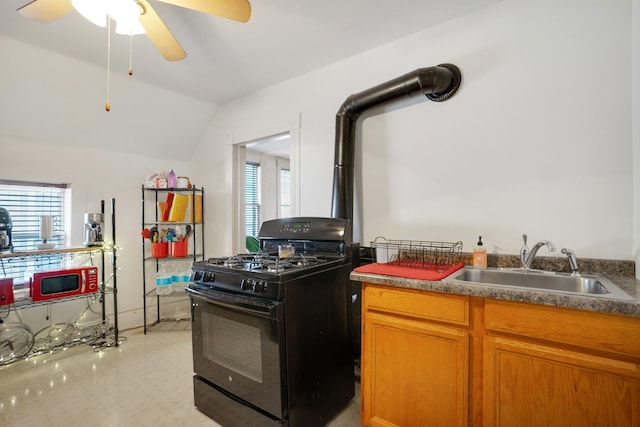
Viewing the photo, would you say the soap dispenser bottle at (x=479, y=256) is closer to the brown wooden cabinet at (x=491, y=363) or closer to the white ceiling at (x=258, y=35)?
the brown wooden cabinet at (x=491, y=363)

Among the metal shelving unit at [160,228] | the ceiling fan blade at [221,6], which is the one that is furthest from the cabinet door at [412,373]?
the metal shelving unit at [160,228]

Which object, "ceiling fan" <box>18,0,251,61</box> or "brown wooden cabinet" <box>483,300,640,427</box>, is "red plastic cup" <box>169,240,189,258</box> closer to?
"ceiling fan" <box>18,0,251,61</box>

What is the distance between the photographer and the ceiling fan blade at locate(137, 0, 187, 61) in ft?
4.79

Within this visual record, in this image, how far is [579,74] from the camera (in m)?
Result: 1.60

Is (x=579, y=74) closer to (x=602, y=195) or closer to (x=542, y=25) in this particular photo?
(x=542, y=25)

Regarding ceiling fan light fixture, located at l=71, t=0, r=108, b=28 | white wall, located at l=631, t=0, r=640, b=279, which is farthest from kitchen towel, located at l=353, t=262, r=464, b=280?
ceiling fan light fixture, located at l=71, t=0, r=108, b=28

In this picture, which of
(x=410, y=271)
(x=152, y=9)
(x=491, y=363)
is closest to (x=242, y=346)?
(x=410, y=271)

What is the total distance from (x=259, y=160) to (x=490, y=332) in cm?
403

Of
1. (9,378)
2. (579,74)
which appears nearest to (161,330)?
(9,378)

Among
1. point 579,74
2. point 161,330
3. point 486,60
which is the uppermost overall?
point 486,60

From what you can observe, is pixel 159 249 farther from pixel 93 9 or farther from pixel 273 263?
pixel 93 9

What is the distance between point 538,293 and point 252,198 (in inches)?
158

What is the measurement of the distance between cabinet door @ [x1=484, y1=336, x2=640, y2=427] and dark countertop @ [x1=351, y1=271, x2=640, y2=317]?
19cm

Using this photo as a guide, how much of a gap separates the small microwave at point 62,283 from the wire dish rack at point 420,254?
2.56 meters
